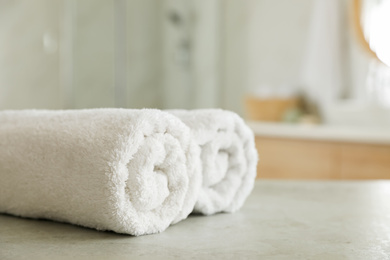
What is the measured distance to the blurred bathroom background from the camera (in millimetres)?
1932

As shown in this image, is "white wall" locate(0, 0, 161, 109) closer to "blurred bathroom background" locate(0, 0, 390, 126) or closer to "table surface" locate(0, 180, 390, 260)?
"blurred bathroom background" locate(0, 0, 390, 126)

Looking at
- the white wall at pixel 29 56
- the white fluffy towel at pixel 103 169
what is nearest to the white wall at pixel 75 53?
the white wall at pixel 29 56

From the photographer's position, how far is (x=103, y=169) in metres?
0.41

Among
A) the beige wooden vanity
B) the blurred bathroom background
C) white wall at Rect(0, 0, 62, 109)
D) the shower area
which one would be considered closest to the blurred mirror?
the blurred bathroom background

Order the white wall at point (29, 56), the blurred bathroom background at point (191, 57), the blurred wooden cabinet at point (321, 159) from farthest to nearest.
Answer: the white wall at point (29, 56), the blurred bathroom background at point (191, 57), the blurred wooden cabinet at point (321, 159)

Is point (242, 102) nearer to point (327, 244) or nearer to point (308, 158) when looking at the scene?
point (308, 158)

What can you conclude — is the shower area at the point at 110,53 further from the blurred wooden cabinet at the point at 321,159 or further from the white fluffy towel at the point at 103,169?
the white fluffy towel at the point at 103,169

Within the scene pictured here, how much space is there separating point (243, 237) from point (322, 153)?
1.16 meters

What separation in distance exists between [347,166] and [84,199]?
117 centimetres

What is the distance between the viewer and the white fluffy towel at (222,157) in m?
0.50

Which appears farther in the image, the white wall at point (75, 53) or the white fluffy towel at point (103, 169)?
the white wall at point (75, 53)

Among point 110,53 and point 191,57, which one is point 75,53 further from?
point 191,57

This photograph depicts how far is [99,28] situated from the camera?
2.71 m

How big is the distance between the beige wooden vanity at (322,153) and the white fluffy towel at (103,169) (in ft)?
3.07
